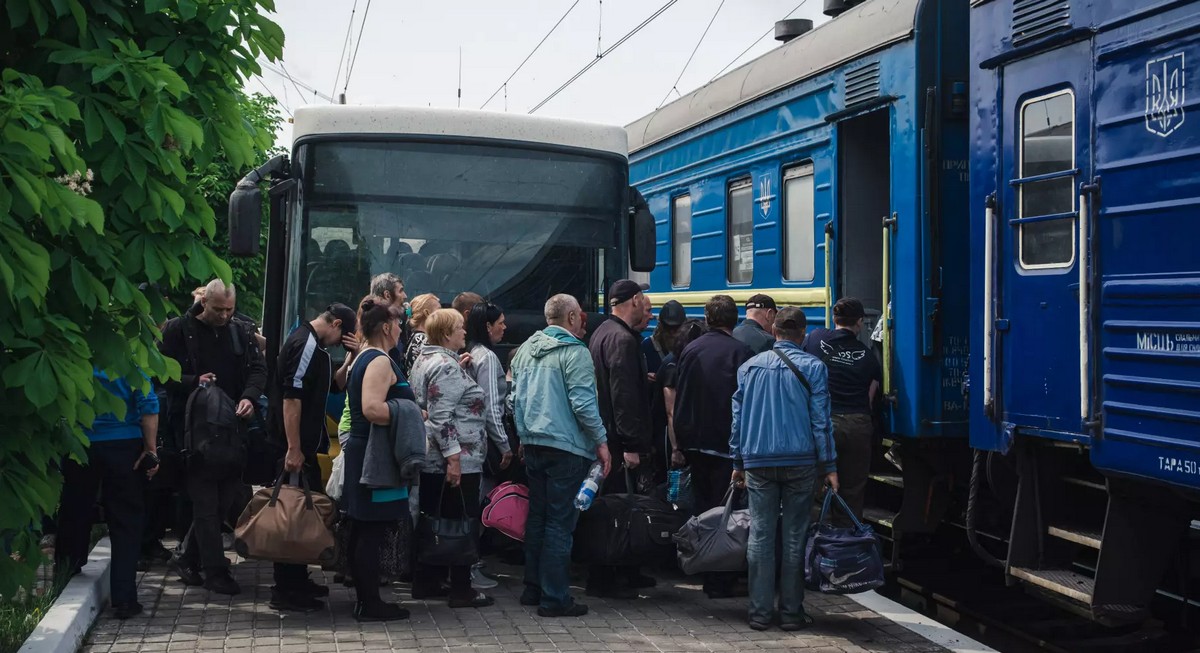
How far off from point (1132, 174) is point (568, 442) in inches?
124

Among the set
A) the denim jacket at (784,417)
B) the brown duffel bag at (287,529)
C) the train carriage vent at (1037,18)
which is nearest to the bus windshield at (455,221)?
the brown duffel bag at (287,529)

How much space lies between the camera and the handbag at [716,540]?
7.22 metres

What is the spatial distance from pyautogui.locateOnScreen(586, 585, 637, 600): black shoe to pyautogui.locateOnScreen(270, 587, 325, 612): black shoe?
5.30 feet

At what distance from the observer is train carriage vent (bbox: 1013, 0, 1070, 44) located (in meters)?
6.64

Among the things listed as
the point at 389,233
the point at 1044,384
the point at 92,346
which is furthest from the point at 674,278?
the point at 92,346

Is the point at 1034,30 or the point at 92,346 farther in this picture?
the point at 1034,30

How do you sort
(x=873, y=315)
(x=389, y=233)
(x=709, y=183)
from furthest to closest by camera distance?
(x=709, y=183), (x=873, y=315), (x=389, y=233)

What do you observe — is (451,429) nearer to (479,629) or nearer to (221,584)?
(479,629)

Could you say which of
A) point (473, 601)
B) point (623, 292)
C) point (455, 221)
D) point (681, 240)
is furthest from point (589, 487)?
point (681, 240)

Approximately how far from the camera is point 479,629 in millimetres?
6891

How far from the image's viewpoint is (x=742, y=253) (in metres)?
11.1

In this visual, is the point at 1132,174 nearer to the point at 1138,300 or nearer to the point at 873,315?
the point at 1138,300

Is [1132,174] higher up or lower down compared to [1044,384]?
higher up

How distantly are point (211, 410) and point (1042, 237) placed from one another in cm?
471
